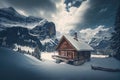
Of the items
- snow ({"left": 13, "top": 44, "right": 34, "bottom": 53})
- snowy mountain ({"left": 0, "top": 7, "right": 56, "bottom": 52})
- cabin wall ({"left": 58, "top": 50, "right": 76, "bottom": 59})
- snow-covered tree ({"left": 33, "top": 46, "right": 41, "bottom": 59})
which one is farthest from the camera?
cabin wall ({"left": 58, "top": 50, "right": 76, "bottom": 59})

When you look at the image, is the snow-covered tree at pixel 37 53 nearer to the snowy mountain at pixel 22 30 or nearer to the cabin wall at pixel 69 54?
the snowy mountain at pixel 22 30

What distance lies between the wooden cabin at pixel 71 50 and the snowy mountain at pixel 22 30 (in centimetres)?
245

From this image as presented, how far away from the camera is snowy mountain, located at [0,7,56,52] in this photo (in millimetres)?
13328

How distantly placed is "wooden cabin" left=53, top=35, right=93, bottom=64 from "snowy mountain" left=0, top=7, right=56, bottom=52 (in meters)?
2.45

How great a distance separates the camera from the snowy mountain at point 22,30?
13328 mm

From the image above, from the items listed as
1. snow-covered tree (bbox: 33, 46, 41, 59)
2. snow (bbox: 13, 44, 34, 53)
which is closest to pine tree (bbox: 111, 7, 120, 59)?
snow-covered tree (bbox: 33, 46, 41, 59)

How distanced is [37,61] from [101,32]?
8706 millimetres

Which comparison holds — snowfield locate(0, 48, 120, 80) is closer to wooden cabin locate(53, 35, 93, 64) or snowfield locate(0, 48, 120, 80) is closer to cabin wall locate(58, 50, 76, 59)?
wooden cabin locate(53, 35, 93, 64)

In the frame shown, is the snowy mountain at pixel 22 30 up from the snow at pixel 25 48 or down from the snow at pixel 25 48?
up

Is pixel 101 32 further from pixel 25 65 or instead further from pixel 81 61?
pixel 25 65

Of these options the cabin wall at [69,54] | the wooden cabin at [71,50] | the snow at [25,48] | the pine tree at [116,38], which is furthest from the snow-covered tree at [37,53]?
the pine tree at [116,38]

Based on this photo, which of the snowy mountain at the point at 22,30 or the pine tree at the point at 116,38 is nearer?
the snowy mountain at the point at 22,30

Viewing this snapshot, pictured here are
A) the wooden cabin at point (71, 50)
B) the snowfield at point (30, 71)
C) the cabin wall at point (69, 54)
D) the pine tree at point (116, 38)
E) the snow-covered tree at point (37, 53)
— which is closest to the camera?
the snowfield at point (30, 71)

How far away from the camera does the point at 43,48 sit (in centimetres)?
1598
